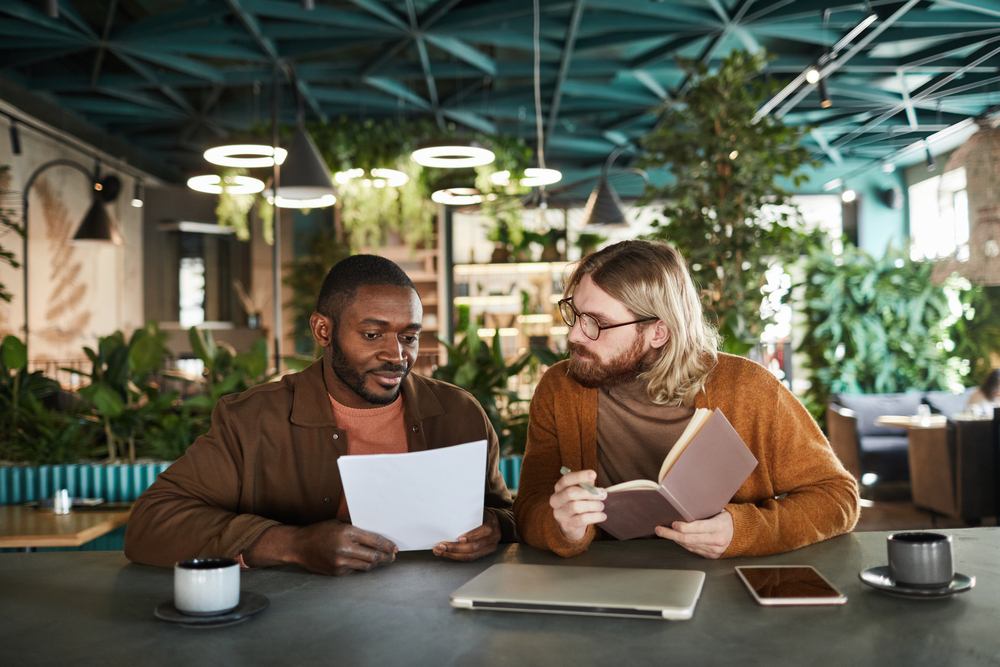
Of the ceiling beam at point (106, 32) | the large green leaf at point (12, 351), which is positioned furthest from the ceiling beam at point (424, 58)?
the large green leaf at point (12, 351)

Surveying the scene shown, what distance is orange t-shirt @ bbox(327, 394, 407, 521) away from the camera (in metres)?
2.01

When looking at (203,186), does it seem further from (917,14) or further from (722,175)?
(917,14)

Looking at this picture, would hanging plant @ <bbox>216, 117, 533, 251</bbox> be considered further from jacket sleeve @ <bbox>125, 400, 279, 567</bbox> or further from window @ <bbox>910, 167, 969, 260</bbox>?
jacket sleeve @ <bbox>125, 400, 279, 567</bbox>

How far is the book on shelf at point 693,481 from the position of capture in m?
1.42

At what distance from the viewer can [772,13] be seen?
6.21 m

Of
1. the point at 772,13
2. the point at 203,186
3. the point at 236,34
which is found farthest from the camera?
the point at 203,186

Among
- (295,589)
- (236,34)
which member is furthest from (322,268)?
(295,589)

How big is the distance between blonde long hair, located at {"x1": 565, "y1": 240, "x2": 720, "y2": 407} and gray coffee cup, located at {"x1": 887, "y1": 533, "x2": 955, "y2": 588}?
689 mm

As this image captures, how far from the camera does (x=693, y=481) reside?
1.47 m

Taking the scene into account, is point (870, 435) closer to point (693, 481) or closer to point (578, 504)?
point (693, 481)

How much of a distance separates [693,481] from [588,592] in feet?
1.14

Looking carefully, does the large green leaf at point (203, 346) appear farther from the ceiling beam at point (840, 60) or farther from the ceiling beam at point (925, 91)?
the ceiling beam at point (925, 91)

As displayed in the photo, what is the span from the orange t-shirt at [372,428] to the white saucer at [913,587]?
3.71 ft

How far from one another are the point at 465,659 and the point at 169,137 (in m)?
10.9
